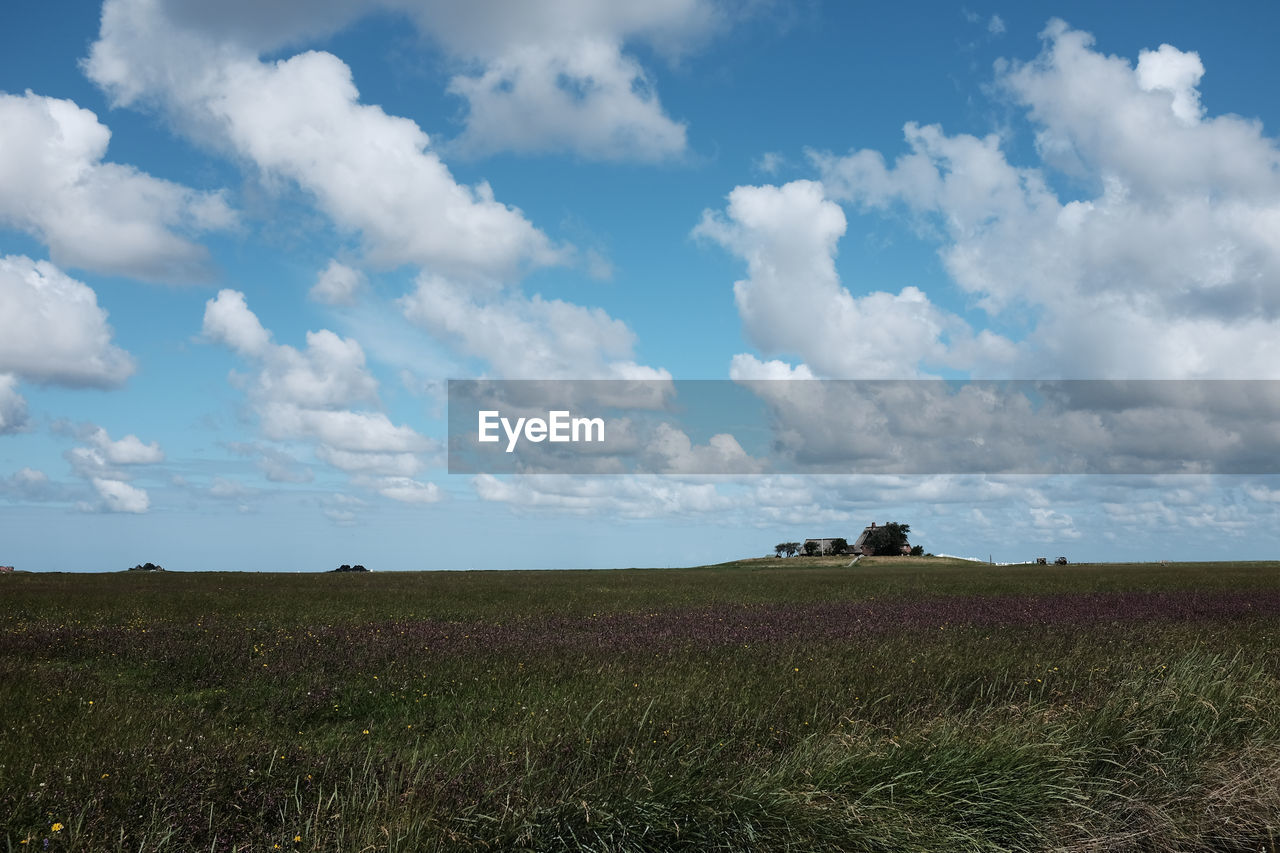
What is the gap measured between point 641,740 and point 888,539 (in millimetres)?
98859

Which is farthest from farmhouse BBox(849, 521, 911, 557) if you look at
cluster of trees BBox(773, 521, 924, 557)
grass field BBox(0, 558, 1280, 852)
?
grass field BBox(0, 558, 1280, 852)

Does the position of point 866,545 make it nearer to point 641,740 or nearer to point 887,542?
point 887,542

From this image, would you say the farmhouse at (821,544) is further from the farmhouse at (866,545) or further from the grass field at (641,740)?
the grass field at (641,740)

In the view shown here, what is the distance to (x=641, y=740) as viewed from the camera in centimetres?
765

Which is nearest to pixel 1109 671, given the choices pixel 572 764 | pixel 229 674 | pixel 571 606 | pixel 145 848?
pixel 572 764

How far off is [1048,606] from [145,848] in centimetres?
2292

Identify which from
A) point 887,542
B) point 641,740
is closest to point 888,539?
point 887,542

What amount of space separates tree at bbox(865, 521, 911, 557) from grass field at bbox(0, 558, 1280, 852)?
286 ft

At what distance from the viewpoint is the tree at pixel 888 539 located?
101312 mm

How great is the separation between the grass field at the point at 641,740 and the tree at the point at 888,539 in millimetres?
87257

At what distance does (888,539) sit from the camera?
101562 millimetres

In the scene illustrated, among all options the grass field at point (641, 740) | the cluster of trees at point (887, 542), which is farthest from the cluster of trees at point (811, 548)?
the grass field at point (641, 740)

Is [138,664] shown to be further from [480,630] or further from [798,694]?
[798,694]

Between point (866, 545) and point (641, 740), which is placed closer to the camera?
point (641, 740)
